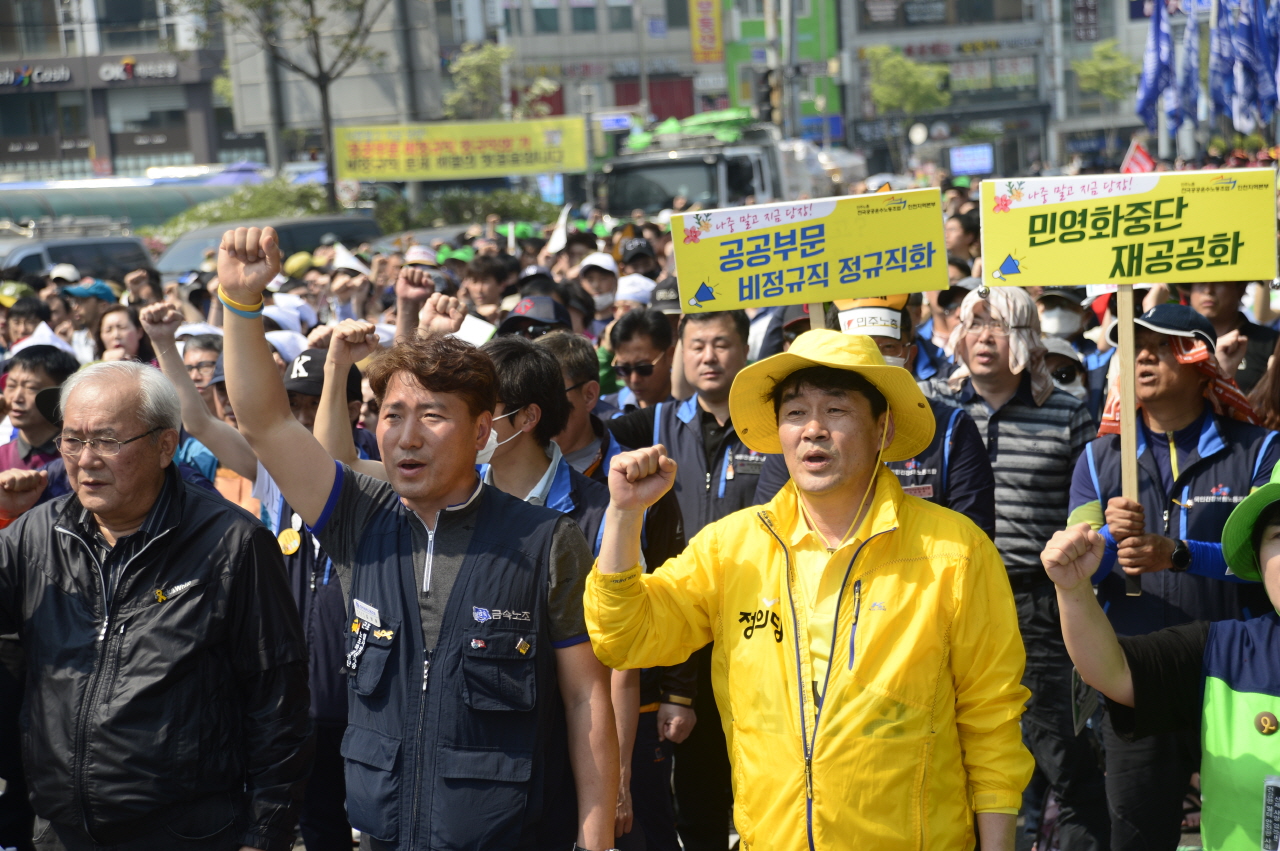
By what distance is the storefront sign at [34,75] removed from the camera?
6084 cm

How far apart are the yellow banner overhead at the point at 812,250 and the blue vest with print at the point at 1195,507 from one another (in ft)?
3.05

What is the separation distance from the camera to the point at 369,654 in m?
3.06

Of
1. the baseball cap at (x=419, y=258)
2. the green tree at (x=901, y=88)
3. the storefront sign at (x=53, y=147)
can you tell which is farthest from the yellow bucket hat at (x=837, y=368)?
the green tree at (x=901, y=88)

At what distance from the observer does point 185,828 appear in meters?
3.19

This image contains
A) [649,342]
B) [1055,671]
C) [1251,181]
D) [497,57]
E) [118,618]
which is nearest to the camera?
[118,618]

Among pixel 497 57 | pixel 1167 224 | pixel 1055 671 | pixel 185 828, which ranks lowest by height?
pixel 1055 671

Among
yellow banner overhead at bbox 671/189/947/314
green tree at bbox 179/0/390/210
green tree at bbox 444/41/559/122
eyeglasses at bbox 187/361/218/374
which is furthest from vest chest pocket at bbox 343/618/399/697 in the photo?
green tree at bbox 444/41/559/122

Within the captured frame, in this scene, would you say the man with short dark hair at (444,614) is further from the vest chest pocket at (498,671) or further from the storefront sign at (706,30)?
the storefront sign at (706,30)

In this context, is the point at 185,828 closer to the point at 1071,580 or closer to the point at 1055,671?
the point at 1071,580

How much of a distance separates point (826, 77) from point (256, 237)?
→ 253 ft

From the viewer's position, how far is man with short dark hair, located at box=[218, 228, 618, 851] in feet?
9.73

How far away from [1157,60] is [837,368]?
27.6m

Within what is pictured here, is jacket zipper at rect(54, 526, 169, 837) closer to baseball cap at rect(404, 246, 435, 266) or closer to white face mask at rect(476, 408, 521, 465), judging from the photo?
white face mask at rect(476, 408, 521, 465)

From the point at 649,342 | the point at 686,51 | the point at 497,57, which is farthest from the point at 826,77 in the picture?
the point at 649,342
